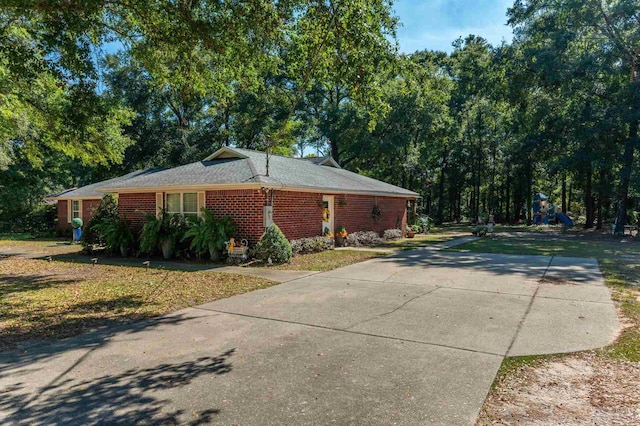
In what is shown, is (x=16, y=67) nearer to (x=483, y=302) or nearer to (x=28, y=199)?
(x=483, y=302)

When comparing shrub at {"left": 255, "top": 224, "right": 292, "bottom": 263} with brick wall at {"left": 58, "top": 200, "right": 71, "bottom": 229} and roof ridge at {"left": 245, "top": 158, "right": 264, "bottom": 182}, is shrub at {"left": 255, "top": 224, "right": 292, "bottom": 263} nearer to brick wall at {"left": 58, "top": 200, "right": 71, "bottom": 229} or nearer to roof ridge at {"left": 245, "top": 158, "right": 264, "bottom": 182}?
roof ridge at {"left": 245, "top": 158, "right": 264, "bottom": 182}

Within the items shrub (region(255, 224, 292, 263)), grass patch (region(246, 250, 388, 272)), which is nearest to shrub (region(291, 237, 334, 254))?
grass patch (region(246, 250, 388, 272))

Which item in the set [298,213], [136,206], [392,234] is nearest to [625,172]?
[392,234]

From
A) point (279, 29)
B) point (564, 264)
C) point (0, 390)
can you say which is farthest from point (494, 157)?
point (0, 390)

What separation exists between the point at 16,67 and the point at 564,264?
14839mm

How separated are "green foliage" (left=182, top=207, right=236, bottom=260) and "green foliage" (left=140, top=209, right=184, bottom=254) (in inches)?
30.2

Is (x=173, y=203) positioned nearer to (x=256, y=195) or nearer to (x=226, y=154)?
(x=226, y=154)

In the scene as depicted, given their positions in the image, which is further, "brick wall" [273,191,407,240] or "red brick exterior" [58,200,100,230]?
"red brick exterior" [58,200,100,230]

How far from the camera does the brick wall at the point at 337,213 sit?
1378 centimetres

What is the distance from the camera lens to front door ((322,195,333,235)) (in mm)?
16141

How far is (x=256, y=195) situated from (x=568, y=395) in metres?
10.1

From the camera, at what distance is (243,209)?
503 inches

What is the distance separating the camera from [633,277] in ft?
31.8

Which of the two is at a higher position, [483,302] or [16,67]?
[16,67]
